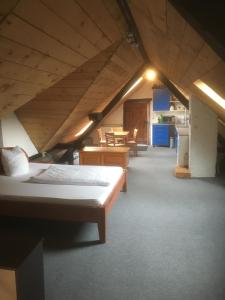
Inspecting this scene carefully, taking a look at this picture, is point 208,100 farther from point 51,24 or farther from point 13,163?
point 13,163

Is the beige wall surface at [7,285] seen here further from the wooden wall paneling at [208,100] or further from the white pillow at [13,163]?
the wooden wall paneling at [208,100]

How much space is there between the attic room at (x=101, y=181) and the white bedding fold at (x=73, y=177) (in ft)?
0.06

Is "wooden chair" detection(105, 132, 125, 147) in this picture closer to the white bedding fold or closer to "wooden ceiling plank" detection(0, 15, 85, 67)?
the white bedding fold

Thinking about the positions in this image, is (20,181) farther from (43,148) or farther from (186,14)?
(186,14)

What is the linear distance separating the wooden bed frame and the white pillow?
76cm

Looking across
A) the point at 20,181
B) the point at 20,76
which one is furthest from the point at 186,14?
the point at 20,181

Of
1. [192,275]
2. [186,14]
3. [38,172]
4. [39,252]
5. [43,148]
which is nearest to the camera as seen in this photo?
[186,14]

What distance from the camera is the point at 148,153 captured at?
7.39m

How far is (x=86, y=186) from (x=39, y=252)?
1390 mm

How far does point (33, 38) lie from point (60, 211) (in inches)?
65.0

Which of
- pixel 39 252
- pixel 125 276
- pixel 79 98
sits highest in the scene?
pixel 79 98

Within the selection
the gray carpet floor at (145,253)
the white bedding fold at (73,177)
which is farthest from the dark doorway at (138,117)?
the white bedding fold at (73,177)

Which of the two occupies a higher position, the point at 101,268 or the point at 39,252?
the point at 39,252

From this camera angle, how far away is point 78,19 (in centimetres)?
194
